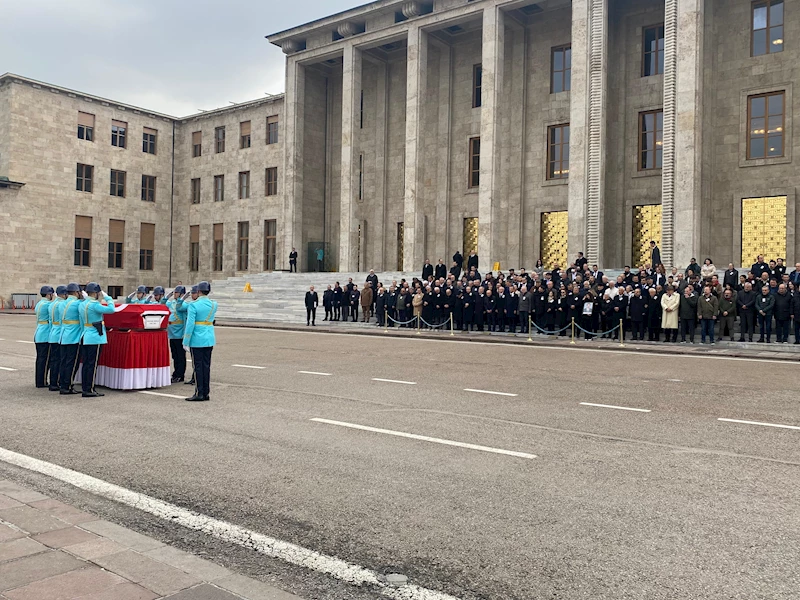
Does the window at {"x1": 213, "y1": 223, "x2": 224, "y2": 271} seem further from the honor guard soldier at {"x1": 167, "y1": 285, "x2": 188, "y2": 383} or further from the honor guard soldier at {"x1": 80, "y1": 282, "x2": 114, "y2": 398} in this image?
the honor guard soldier at {"x1": 80, "y1": 282, "x2": 114, "y2": 398}

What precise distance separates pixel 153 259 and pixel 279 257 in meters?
13.0

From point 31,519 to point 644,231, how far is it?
107 ft

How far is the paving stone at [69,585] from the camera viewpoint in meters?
3.45

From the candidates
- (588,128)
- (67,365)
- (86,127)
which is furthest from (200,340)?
(86,127)

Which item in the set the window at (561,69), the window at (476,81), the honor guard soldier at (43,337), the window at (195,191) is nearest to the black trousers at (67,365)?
the honor guard soldier at (43,337)

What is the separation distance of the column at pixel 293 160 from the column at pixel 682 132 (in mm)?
22386

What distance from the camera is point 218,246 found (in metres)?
51.4

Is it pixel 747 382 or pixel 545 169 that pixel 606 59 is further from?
pixel 747 382

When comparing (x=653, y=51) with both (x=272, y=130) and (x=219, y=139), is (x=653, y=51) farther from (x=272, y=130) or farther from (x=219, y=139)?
(x=219, y=139)

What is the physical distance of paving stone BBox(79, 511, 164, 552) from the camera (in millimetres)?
4254

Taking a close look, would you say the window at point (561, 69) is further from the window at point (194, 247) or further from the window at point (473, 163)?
the window at point (194, 247)

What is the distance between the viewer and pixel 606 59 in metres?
31.5

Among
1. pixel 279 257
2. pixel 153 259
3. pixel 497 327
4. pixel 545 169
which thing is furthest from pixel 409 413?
pixel 153 259

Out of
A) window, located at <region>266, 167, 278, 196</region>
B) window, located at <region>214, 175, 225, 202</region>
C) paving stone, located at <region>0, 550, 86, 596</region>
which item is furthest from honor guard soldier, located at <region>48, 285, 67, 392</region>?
window, located at <region>214, 175, 225, 202</region>
